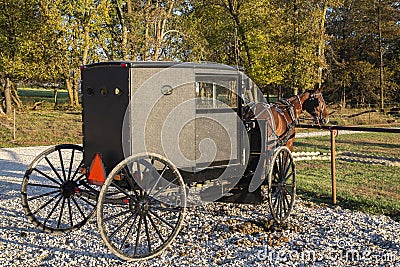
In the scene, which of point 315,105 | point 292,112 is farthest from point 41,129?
point 292,112

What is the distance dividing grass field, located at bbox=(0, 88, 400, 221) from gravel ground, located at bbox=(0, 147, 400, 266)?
3.00ft

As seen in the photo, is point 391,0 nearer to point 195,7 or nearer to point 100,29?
point 195,7

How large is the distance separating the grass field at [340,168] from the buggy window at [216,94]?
3.17 m

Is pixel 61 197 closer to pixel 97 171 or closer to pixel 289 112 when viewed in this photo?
pixel 97 171

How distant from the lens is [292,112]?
25.8 ft

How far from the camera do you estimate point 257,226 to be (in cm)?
615

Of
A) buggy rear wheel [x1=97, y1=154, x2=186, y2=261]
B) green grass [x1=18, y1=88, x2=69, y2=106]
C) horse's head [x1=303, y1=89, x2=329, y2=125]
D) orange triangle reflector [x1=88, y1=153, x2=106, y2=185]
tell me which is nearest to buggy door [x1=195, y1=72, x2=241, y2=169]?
buggy rear wheel [x1=97, y1=154, x2=186, y2=261]

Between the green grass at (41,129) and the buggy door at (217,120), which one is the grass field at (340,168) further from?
the buggy door at (217,120)

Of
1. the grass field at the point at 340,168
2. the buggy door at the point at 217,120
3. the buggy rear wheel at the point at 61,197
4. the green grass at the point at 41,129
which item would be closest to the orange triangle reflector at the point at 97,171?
the buggy rear wheel at the point at 61,197

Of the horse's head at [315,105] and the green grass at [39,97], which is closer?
the horse's head at [315,105]

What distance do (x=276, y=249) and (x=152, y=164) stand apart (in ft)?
5.90

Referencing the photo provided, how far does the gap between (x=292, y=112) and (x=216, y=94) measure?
2717 millimetres

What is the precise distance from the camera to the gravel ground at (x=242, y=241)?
4.97 metres

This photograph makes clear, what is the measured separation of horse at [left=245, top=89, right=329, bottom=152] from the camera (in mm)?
6912
